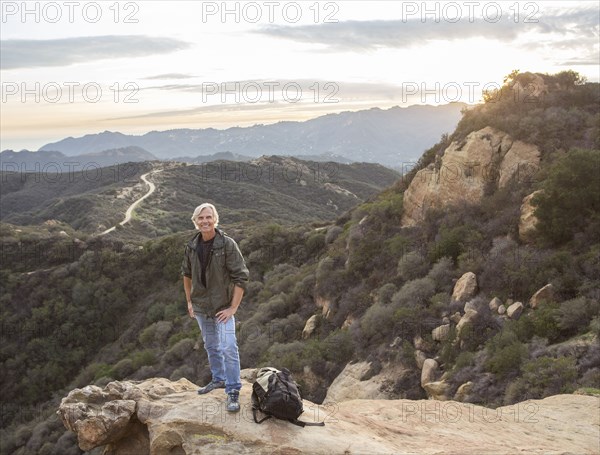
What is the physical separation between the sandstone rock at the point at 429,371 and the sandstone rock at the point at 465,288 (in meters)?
2.35

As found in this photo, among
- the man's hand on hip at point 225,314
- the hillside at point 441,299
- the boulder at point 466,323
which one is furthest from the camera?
the boulder at point 466,323

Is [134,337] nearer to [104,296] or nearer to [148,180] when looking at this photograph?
[104,296]

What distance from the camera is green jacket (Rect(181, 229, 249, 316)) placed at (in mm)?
5508

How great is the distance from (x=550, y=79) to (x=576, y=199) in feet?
32.7

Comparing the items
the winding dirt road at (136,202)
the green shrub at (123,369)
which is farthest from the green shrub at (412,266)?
the winding dirt road at (136,202)

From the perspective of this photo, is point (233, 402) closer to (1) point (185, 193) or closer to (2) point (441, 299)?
(2) point (441, 299)

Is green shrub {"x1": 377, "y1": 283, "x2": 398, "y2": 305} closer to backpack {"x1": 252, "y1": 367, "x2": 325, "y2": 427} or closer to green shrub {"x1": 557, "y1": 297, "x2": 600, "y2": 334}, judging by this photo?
green shrub {"x1": 557, "y1": 297, "x2": 600, "y2": 334}

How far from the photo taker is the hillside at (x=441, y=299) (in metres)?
9.66

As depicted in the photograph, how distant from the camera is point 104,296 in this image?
35.7 meters

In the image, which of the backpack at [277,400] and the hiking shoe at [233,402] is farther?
the hiking shoe at [233,402]

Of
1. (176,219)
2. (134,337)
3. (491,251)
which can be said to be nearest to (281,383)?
(491,251)

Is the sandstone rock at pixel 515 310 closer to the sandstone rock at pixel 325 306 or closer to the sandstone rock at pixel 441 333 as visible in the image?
the sandstone rock at pixel 441 333

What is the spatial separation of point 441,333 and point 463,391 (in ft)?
7.26

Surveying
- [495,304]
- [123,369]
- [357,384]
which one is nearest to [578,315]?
[495,304]
